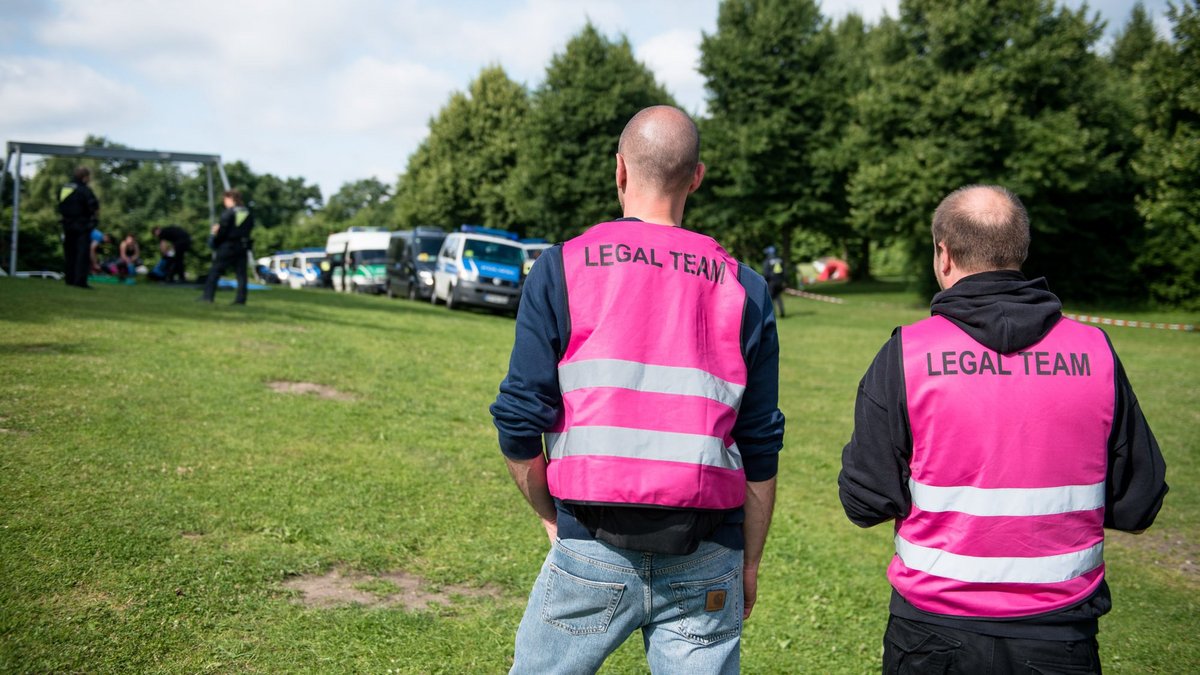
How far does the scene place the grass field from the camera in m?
4.49

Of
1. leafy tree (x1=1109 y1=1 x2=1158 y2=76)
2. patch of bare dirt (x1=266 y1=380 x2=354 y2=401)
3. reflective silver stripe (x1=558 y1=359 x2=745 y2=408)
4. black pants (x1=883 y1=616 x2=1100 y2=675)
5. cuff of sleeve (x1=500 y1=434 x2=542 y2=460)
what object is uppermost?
leafy tree (x1=1109 y1=1 x2=1158 y2=76)

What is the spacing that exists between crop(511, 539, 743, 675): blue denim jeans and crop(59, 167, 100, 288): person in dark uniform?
16301 millimetres

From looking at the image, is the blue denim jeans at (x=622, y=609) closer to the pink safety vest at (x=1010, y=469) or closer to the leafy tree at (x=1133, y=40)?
the pink safety vest at (x=1010, y=469)

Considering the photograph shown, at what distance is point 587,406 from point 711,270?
0.47 metres

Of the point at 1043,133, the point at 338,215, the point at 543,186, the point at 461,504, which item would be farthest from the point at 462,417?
the point at 338,215

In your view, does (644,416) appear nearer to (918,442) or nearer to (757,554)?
(757,554)

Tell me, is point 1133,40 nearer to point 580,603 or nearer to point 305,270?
point 305,270

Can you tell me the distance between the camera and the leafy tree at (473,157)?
51.9 m

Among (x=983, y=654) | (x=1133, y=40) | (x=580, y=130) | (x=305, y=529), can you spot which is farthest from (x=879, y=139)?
(x=1133, y=40)

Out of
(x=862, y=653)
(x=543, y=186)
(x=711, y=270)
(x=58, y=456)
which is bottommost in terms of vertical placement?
(x=862, y=653)

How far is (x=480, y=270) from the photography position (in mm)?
23719

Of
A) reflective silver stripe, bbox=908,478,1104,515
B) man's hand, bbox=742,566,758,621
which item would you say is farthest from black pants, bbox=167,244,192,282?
reflective silver stripe, bbox=908,478,1104,515

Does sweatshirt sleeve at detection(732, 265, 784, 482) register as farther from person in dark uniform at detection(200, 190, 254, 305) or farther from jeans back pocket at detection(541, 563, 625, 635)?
person in dark uniform at detection(200, 190, 254, 305)

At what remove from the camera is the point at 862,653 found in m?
5.19
